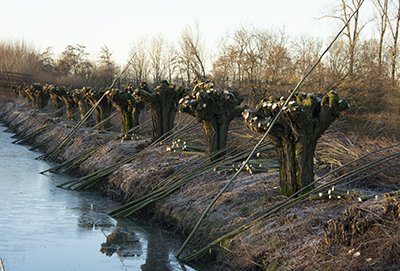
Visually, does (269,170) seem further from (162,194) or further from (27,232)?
(27,232)

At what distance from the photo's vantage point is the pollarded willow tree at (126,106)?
624 inches

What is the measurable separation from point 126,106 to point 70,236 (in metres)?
7.56

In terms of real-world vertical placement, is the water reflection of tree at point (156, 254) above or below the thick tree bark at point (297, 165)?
below

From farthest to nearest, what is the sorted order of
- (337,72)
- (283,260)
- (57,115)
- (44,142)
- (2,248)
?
(57,115)
(44,142)
(337,72)
(2,248)
(283,260)

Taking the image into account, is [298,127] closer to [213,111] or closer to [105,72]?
[213,111]

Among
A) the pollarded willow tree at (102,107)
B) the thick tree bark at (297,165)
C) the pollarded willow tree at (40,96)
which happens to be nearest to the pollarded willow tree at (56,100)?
the pollarded willow tree at (40,96)

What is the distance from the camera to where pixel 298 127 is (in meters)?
7.61

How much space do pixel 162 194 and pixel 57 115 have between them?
18.1 meters

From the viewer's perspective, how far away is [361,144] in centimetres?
978

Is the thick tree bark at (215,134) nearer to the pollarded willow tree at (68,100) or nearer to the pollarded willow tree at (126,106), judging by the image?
the pollarded willow tree at (126,106)

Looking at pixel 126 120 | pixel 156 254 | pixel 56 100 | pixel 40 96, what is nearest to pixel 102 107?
pixel 126 120

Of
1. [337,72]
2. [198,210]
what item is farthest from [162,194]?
[337,72]

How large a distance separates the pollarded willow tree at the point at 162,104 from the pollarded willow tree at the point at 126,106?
78.8 inches

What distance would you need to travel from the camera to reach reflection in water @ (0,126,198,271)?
7.58m
